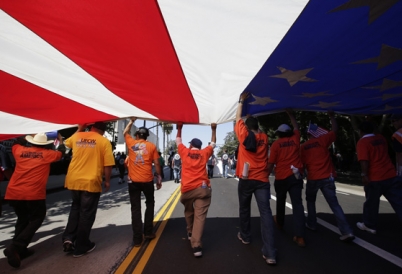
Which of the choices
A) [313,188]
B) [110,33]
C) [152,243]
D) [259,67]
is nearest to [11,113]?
[110,33]

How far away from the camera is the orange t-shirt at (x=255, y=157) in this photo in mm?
3176

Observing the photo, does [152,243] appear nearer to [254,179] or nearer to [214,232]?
[214,232]

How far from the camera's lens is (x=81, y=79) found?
2.95 metres

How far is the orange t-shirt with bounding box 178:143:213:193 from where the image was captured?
11.1 ft

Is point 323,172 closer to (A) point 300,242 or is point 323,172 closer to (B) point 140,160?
(A) point 300,242

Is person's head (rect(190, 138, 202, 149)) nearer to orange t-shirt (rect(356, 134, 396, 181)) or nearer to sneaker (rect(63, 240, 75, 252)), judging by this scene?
sneaker (rect(63, 240, 75, 252))

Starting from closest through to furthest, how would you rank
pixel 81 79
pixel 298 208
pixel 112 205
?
pixel 81 79
pixel 298 208
pixel 112 205

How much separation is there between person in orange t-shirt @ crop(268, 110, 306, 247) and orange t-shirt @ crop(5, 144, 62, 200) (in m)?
3.42

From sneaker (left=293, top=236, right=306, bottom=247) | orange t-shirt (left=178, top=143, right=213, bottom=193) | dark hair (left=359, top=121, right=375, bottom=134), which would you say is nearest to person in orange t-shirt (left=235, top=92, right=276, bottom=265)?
orange t-shirt (left=178, top=143, right=213, bottom=193)

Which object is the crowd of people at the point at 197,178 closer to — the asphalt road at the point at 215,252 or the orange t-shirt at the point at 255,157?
the orange t-shirt at the point at 255,157

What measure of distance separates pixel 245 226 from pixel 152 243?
1.54 meters

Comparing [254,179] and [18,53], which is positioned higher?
[18,53]

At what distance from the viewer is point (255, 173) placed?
10.5 ft

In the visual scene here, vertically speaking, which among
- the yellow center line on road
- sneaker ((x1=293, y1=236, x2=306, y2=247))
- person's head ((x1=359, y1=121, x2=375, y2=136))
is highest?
person's head ((x1=359, y1=121, x2=375, y2=136))
